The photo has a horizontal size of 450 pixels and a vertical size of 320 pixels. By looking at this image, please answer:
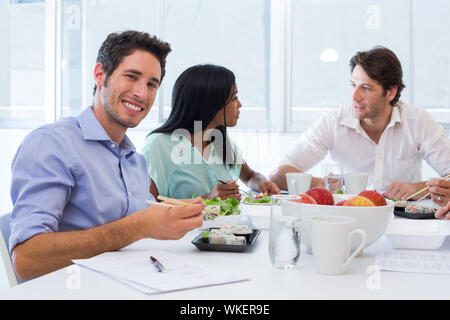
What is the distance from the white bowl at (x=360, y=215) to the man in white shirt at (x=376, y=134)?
1506 millimetres

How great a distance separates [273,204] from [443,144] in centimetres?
194

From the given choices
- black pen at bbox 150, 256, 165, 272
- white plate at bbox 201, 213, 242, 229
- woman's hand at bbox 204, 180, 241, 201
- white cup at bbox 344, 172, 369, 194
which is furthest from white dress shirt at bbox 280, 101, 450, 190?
black pen at bbox 150, 256, 165, 272

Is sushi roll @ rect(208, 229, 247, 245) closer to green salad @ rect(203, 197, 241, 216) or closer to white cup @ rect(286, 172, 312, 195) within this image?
green salad @ rect(203, 197, 241, 216)

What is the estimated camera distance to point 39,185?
3.83 feet

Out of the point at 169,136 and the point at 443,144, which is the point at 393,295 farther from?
the point at 443,144

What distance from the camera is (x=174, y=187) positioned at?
7.17 feet

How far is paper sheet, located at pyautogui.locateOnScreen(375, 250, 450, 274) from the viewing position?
1.02 metres

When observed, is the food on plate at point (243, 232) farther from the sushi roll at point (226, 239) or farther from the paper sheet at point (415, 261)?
the paper sheet at point (415, 261)

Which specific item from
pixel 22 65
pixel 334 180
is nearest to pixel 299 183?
pixel 334 180

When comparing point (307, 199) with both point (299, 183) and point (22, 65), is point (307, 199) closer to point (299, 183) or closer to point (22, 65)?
point (299, 183)

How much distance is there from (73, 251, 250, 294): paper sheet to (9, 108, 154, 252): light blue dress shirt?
0.70 ft

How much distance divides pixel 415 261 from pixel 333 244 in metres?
0.27

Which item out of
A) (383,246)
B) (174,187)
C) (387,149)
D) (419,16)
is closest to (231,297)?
(383,246)

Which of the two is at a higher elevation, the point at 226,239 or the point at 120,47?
the point at 120,47
